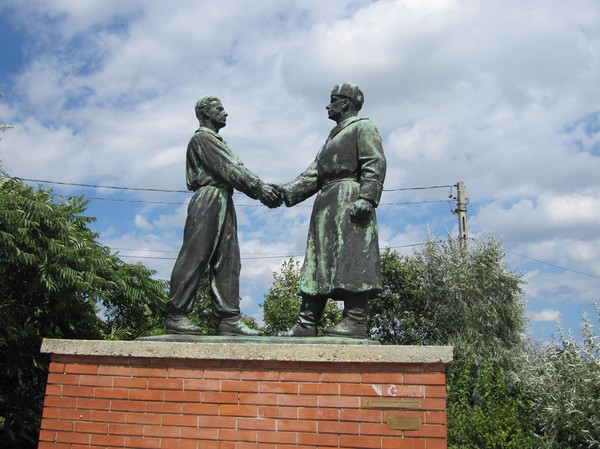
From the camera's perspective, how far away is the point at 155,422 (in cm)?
483

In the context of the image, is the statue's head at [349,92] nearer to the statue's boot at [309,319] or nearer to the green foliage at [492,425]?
the statue's boot at [309,319]

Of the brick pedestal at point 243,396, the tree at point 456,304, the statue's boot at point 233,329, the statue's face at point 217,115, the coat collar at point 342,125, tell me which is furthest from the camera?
the tree at point 456,304

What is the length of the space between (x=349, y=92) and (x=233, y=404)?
3.03 m

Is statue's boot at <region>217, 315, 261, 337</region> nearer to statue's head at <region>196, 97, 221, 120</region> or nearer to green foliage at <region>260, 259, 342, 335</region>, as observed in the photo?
statue's head at <region>196, 97, 221, 120</region>

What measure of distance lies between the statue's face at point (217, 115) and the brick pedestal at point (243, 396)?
2236mm

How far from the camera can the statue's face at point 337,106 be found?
5855 mm

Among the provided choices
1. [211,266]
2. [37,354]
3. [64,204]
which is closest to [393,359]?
[211,266]

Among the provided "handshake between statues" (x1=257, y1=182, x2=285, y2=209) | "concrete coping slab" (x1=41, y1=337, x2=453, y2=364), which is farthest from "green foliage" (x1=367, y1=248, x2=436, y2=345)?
"concrete coping slab" (x1=41, y1=337, x2=453, y2=364)

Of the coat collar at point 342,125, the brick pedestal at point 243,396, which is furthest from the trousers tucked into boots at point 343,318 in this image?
the coat collar at point 342,125

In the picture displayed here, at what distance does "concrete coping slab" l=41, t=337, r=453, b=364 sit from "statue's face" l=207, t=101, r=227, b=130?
2.12 m

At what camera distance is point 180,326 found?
539 centimetres

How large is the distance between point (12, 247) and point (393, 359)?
715 centimetres

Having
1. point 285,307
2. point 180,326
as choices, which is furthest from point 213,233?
point 285,307

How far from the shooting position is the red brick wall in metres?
4.50
